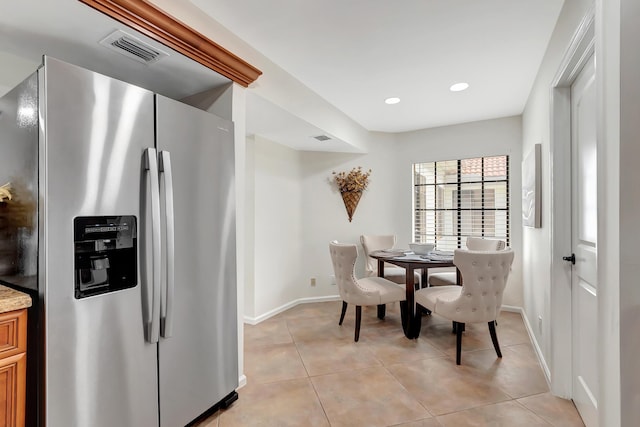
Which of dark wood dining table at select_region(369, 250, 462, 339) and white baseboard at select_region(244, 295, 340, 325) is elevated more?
dark wood dining table at select_region(369, 250, 462, 339)

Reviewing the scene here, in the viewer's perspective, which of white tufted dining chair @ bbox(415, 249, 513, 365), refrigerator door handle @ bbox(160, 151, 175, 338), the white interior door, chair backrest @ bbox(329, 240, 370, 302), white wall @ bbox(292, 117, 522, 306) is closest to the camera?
refrigerator door handle @ bbox(160, 151, 175, 338)

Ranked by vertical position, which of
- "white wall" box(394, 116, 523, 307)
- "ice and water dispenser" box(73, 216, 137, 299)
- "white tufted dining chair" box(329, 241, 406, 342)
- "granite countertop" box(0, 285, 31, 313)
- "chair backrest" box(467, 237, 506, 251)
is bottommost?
"white tufted dining chair" box(329, 241, 406, 342)

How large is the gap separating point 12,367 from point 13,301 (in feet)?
0.81

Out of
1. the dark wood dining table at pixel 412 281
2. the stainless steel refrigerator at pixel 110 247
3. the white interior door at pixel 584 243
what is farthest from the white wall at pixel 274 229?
the white interior door at pixel 584 243

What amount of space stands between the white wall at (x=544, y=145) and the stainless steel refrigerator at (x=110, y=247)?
217 cm

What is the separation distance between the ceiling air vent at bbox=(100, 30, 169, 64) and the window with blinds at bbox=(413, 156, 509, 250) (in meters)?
3.84

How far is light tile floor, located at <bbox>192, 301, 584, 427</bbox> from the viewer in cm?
184

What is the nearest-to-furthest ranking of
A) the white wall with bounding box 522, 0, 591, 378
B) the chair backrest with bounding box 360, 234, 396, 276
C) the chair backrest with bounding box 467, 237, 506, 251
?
the white wall with bounding box 522, 0, 591, 378
the chair backrest with bounding box 467, 237, 506, 251
the chair backrest with bounding box 360, 234, 396, 276

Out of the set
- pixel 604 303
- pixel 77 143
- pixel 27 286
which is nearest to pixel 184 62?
pixel 77 143

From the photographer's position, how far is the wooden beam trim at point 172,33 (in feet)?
4.58

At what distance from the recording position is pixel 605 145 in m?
1.12

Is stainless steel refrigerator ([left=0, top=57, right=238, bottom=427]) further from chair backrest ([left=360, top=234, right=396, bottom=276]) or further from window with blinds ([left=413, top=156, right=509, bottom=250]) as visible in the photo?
window with blinds ([left=413, top=156, right=509, bottom=250])

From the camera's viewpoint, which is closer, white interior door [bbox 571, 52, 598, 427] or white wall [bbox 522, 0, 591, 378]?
white interior door [bbox 571, 52, 598, 427]

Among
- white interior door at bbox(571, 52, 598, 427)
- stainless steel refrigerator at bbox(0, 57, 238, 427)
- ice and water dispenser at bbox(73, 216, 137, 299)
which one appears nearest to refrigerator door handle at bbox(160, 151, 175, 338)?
stainless steel refrigerator at bbox(0, 57, 238, 427)
